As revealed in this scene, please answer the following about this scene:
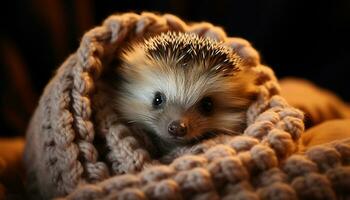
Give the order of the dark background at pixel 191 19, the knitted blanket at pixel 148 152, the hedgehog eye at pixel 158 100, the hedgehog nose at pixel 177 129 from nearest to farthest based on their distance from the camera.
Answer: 1. the knitted blanket at pixel 148 152
2. the hedgehog nose at pixel 177 129
3. the hedgehog eye at pixel 158 100
4. the dark background at pixel 191 19

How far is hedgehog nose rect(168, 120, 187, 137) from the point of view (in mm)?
1308

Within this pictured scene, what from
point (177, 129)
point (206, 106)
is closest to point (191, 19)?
point (206, 106)

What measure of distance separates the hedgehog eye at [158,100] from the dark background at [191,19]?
83 centimetres

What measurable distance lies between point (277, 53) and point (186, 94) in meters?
1.21

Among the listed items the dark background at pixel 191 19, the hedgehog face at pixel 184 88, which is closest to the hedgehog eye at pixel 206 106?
the hedgehog face at pixel 184 88

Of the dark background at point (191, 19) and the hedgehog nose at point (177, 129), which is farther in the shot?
the dark background at point (191, 19)

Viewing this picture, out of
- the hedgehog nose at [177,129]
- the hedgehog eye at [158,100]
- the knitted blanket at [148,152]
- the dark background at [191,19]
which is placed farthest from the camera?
the dark background at [191,19]

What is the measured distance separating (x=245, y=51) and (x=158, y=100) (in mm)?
312

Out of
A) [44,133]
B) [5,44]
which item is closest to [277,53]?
[5,44]

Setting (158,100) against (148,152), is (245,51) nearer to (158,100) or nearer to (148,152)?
(158,100)

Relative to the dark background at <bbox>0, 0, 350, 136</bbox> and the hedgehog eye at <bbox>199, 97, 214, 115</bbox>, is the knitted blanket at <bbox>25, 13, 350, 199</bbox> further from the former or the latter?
the dark background at <bbox>0, 0, 350, 136</bbox>

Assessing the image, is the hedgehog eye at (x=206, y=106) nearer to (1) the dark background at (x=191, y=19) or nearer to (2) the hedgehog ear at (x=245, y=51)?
(2) the hedgehog ear at (x=245, y=51)

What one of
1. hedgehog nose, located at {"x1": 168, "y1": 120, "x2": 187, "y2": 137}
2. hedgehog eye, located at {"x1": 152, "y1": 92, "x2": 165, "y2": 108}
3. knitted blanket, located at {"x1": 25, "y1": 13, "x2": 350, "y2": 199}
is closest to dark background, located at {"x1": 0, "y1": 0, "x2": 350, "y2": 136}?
knitted blanket, located at {"x1": 25, "y1": 13, "x2": 350, "y2": 199}

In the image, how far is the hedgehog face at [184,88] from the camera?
Answer: 1.36 metres
